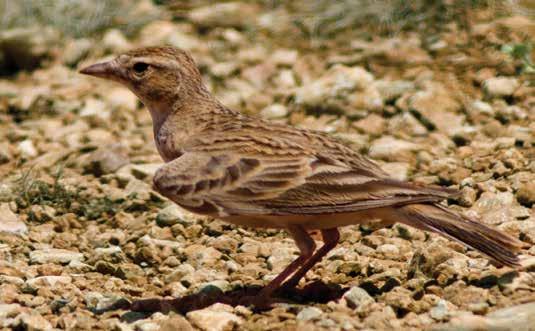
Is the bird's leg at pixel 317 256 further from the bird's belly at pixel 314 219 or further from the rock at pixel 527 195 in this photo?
the rock at pixel 527 195

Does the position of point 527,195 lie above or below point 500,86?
below

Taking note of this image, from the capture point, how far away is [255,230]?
6949 mm

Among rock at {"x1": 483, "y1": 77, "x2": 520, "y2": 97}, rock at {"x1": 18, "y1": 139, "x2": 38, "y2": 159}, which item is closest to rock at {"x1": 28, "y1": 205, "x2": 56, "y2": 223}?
rock at {"x1": 18, "y1": 139, "x2": 38, "y2": 159}

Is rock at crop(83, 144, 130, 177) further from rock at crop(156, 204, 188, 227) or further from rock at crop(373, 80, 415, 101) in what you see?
rock at crop(373, 80, 415, 101)

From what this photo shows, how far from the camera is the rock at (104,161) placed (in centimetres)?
804

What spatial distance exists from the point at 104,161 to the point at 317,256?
2711 mm

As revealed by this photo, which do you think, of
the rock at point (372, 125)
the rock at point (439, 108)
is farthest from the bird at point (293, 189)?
the rock at point (439, 108)

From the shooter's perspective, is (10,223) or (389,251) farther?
(10,223)

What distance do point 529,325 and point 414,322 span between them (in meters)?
0.57

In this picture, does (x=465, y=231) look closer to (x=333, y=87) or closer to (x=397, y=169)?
(x=397, y=169)

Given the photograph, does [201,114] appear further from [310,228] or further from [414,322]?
[414,322]

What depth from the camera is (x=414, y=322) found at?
16.7ft

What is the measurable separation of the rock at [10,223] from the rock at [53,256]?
38cm


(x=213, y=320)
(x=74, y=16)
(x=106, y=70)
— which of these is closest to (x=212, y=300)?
(x=213, y=320)
